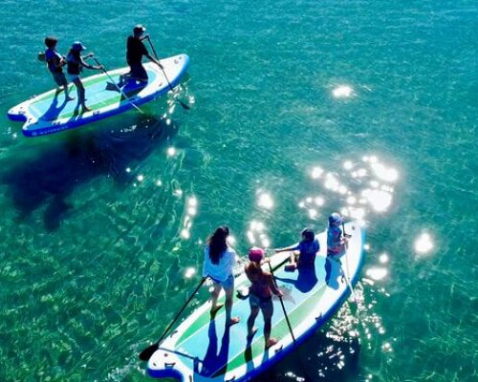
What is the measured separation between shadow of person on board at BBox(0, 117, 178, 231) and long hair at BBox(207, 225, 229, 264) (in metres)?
6.62

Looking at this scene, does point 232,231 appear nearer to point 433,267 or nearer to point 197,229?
point 197,229

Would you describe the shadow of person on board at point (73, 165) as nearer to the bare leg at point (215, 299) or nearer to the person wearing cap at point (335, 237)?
the bare leg at point (215, 299)

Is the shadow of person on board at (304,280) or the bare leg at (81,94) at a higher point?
the bare leg at (81,94)

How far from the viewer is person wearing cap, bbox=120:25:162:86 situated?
57.8 ft

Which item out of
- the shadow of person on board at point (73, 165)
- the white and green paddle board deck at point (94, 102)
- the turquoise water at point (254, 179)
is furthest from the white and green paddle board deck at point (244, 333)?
the white and green paddle board deck at point (94, 102)

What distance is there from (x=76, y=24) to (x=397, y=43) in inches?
541

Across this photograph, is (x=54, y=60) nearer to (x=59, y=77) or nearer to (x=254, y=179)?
(x=59, y=77)

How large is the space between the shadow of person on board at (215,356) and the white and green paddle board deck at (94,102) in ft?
28.4

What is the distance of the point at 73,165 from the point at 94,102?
7.33ft

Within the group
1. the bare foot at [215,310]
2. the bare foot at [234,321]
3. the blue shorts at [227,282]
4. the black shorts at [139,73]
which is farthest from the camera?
the black shorts at [139,73]

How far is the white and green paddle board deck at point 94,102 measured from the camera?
17000 mm

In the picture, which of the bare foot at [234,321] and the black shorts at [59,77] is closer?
the bare foot at [234,321]

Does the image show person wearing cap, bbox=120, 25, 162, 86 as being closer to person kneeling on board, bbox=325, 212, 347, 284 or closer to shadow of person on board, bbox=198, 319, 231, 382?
person kneeling on board, bbox=325, 212, 347, 284

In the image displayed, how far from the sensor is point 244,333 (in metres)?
11.7
